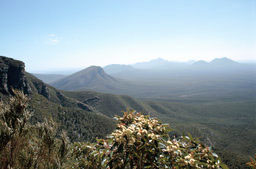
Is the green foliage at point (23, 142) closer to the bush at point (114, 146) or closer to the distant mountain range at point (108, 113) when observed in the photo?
the bush at point (114, 146)

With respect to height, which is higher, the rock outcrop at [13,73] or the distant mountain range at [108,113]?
the rock outcrop at [13,73]

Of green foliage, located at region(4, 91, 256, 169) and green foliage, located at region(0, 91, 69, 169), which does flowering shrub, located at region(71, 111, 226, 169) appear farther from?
green foliage, located at region(0, 91, 69, 169)

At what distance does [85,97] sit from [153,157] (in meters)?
142

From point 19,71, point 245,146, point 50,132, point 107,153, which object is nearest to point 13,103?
point 50,132

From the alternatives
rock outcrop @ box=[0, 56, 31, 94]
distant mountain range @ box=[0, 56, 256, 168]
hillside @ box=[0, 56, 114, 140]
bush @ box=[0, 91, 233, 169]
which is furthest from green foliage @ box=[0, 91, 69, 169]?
rock outcrop @ box=[0, 56, 31, 94]

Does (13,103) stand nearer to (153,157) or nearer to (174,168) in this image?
(153,157)

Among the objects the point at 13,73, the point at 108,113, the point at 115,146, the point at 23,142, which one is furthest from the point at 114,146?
the point at 108,113

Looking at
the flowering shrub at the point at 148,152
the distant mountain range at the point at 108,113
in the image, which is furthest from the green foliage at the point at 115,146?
Result: the distant mountain range at the point at 108,113

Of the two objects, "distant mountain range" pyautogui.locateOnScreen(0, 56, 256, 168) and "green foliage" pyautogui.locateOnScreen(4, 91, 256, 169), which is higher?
"green foliage" pyautogui.locateOnScreen(4, 91, 256, 169)

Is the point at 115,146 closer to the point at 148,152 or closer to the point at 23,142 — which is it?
the point at 148,152

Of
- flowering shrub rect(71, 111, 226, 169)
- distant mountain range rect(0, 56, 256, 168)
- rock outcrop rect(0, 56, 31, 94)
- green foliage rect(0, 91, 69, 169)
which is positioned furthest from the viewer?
rock outcrop rect(0, 56, 31, 94)

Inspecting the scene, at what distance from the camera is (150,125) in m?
2.54

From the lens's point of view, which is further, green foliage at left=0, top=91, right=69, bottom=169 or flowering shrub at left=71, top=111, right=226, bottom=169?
green foliage at left=0, top=91, right=69, bottom=169

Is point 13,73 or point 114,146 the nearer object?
point 114,146
